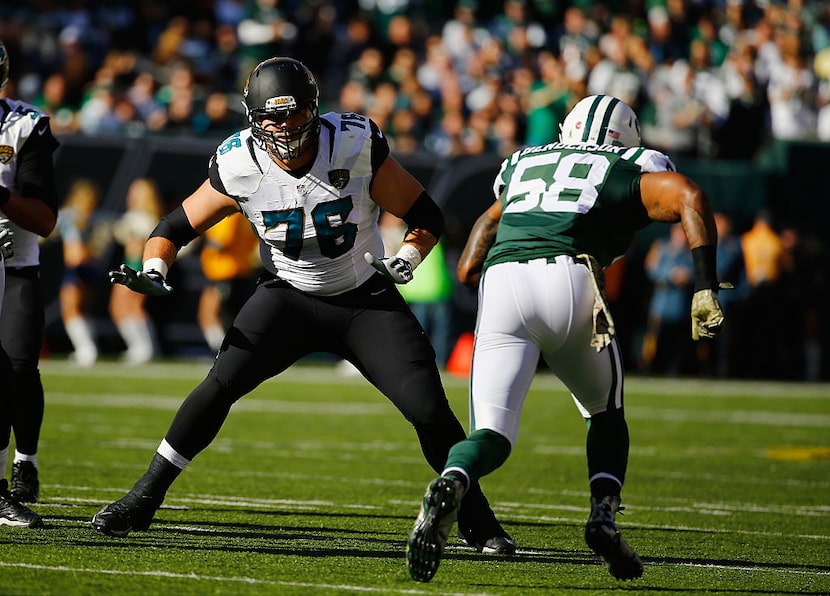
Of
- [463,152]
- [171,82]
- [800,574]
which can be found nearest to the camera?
[800,574]

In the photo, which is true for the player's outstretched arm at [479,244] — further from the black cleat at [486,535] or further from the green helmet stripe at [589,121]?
the black cleat at [486,535]

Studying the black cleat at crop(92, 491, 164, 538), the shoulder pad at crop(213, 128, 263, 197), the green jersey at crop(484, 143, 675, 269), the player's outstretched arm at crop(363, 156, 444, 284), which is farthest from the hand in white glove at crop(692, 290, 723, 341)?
the black cleat at crop(92, 491, 164, 538)

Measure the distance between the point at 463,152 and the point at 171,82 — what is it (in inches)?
144

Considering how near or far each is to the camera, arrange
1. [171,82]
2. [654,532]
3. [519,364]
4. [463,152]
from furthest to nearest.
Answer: [171,82] → [463,152] → [654,532] → [519,364]

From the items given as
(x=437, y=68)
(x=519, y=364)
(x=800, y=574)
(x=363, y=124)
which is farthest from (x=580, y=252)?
(x=437, y=68)

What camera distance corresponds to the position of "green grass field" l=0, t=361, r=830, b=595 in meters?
4.50

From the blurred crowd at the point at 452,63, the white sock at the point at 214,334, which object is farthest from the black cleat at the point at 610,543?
the blurred crowd at the point at 452,63

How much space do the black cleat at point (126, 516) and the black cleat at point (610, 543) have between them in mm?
1635

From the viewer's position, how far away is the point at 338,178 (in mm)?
5051

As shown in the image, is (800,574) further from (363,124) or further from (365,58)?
(365,58)

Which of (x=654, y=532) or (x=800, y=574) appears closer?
(x=800, y=574)

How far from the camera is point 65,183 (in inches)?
589

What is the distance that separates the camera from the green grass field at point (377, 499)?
14.8 ft

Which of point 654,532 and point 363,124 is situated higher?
point 363,124
